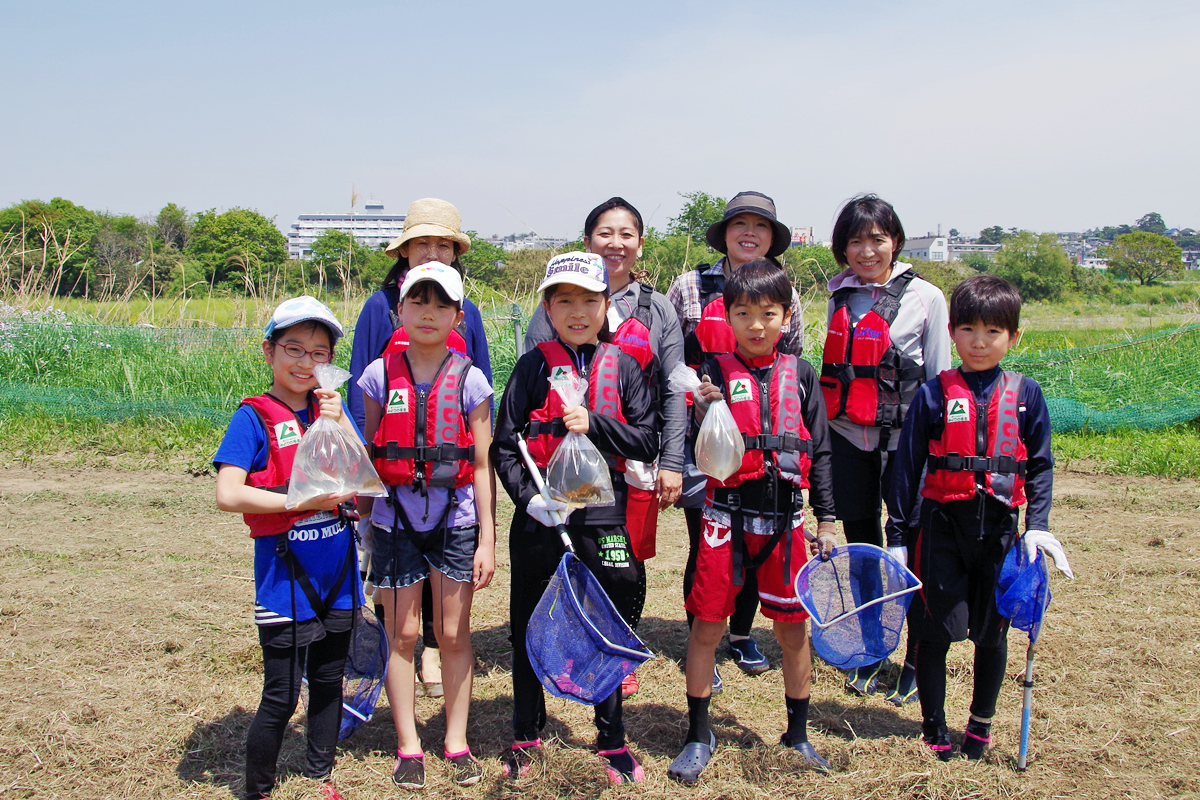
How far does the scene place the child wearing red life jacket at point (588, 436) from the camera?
2.90 meters

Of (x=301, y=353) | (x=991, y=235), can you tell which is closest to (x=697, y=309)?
(x=301, y=353)

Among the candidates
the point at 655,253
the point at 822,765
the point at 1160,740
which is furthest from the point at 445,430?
the point at 655,253

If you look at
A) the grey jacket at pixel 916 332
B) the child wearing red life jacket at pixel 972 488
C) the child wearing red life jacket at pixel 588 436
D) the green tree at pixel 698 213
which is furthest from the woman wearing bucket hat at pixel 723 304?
the green tree at pixel 698 213

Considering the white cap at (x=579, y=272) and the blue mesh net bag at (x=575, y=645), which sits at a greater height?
the white cap at (x=579, y=272)

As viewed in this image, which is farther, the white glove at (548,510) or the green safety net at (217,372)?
the green safety net at (217,372)

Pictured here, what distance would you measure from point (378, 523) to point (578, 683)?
3.11 feet

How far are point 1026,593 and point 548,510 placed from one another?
1.71m

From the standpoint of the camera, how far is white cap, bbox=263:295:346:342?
2.75 m

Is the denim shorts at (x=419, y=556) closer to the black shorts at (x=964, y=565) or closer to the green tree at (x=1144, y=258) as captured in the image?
the black shorts at (x=964, y=565)

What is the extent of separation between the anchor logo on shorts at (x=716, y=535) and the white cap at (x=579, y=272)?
971 millimetres

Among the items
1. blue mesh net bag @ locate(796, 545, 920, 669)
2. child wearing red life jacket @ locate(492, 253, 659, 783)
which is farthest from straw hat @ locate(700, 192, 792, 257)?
blue mesh net bag @ locate(796, 545, 920, 669)

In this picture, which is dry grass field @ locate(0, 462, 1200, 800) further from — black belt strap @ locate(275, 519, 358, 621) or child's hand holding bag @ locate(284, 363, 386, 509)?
child's hand holding bag @ locate(284, 363, 386, 509)

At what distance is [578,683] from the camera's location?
2619 mm

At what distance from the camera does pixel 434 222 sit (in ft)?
12.1
